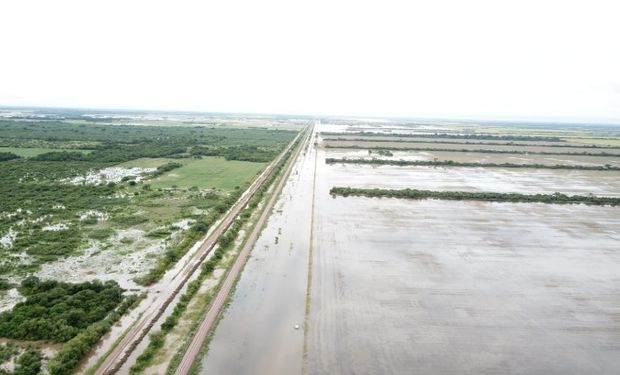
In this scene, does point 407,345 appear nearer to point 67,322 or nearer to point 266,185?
point 67,322

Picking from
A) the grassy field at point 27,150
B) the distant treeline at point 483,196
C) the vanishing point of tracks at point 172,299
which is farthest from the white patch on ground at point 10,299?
the grassy field at point 27,150

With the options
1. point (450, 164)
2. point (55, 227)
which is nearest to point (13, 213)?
point (55, 227)

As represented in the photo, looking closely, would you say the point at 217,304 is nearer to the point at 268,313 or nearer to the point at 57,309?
the point at 268,313

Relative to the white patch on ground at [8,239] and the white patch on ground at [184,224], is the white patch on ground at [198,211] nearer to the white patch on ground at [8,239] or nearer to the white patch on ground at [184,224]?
the white patch on ground at [184,224]

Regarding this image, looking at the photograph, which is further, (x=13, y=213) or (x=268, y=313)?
(x=13, y=213)

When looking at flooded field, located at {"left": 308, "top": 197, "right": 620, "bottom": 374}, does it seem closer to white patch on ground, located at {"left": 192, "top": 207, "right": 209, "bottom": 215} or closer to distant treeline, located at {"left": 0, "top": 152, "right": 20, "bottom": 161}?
white patch on ground, located at {"left": 192, "top": 207, "right": 209, "bottom": 215}

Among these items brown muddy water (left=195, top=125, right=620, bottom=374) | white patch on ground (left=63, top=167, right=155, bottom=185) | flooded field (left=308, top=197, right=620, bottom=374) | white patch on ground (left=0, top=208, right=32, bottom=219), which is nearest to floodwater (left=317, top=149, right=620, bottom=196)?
brown muddy water (left=195, top=125, right=620, bottom=374)
